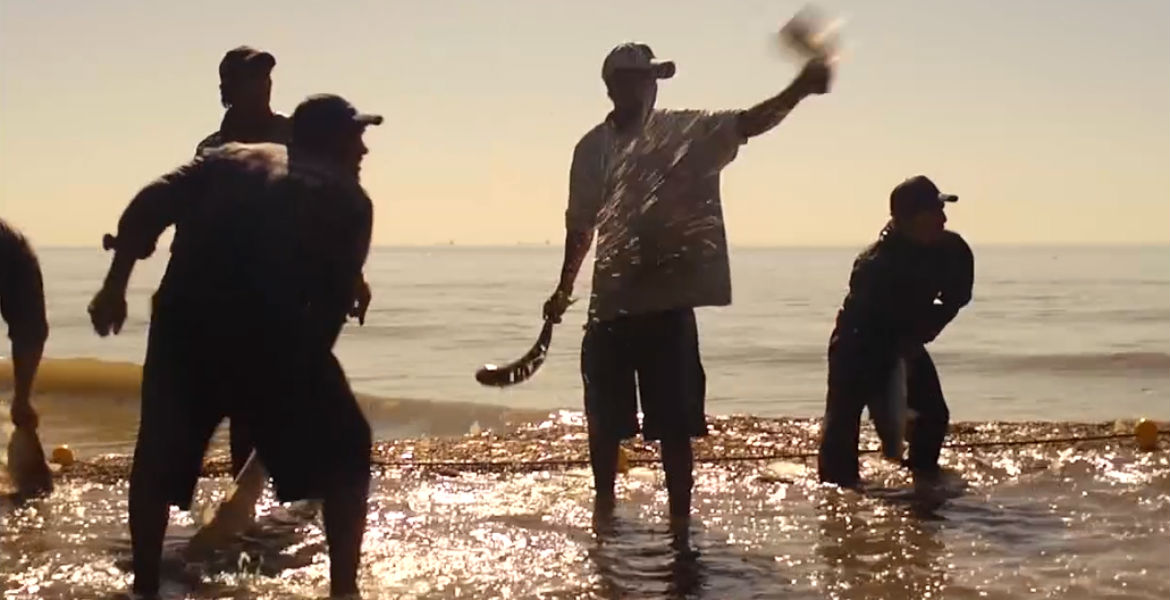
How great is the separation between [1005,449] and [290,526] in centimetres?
433

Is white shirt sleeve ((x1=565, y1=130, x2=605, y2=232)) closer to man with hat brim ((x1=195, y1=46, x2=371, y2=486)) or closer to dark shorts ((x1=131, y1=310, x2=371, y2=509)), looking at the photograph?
man with hat brim ((x1=195, y1=46, x2=371, y2=486))

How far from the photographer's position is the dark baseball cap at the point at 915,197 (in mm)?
6688

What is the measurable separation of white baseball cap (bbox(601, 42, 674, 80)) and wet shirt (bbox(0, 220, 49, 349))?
3.00 meters

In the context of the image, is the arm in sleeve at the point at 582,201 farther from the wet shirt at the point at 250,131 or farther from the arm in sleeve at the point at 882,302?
the arm in sleeve at the point at 882,302

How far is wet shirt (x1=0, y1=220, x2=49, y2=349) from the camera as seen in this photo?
652 cm

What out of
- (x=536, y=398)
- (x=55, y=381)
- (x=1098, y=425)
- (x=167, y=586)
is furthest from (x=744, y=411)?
(x=167, y=586)

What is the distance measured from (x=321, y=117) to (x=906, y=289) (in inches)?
141

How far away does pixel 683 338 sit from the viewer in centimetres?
548

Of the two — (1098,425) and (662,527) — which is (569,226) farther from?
(1098,425)

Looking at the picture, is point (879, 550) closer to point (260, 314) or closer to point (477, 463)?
point (260, 314)

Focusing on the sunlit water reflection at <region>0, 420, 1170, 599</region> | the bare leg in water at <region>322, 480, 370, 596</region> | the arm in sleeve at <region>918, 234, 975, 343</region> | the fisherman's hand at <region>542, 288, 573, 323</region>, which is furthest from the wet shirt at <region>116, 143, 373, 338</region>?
the arm in sleeve at <region>918, 234, 975, 343</region>

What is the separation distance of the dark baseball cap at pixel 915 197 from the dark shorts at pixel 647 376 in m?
1.70

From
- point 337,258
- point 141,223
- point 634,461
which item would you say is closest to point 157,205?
point 141,223

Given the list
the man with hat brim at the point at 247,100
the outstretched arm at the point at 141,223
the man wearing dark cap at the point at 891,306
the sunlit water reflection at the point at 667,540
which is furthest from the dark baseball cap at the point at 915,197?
the outstretched arm at the point at 141,223
